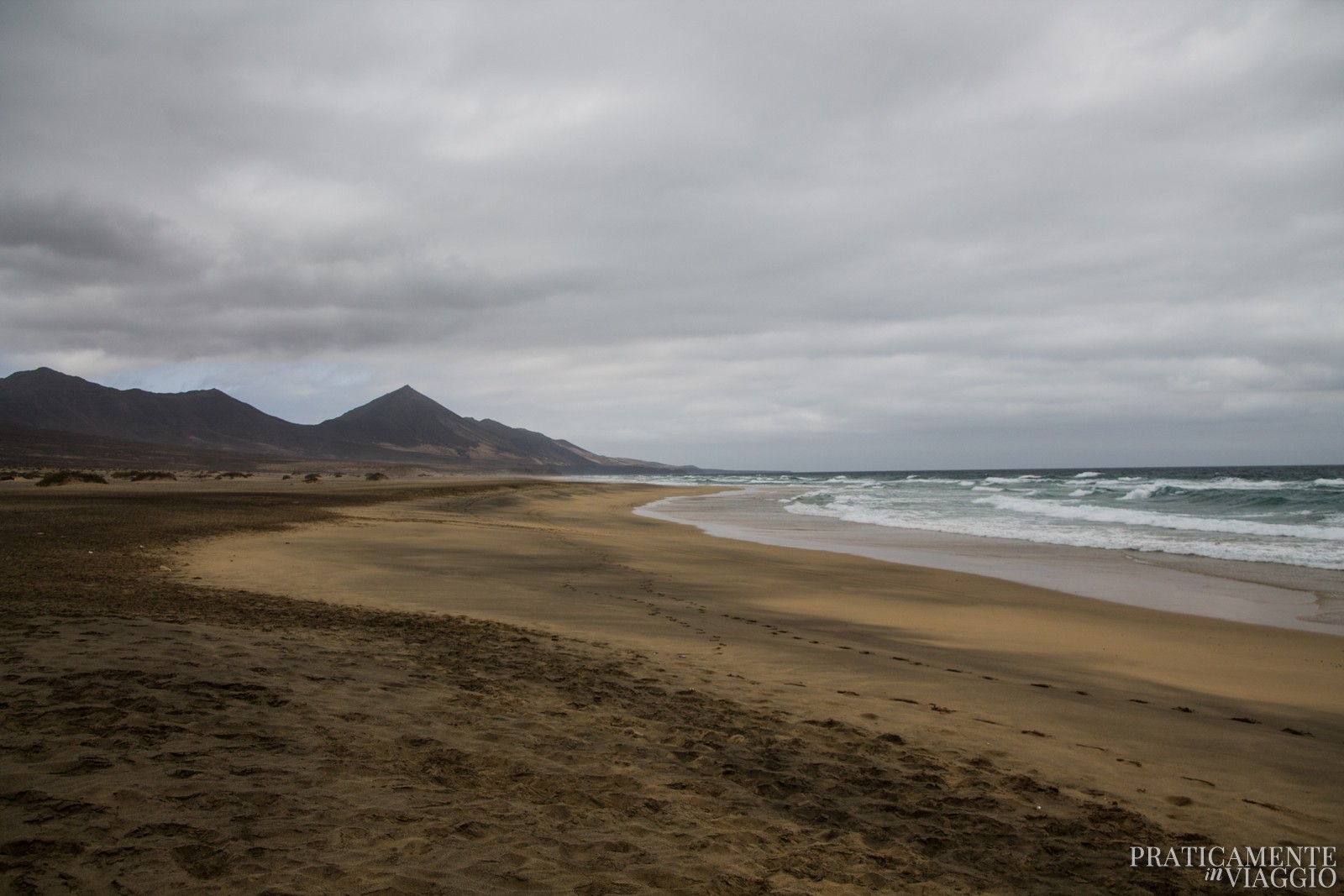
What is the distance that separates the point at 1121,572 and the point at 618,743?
16.0 meters

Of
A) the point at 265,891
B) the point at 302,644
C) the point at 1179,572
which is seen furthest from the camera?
the point at 1179,572

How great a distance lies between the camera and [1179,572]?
16.2 m

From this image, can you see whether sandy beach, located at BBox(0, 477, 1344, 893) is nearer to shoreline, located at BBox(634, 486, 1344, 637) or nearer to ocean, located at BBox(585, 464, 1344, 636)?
shoreline, located at BBox(634, 486, 1344, 637)

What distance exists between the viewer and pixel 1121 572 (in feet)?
53.9

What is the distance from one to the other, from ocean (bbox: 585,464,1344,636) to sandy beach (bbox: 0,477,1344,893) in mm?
3454

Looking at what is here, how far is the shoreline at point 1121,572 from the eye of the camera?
12.1m

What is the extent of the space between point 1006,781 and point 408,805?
387 centimetres

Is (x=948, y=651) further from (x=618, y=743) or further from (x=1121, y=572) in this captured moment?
(x=1121, y=572)

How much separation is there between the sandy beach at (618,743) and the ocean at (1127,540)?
136 inches

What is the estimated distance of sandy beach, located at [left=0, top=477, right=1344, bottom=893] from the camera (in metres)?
3.30

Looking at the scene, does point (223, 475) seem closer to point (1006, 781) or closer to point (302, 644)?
point (302, 644)

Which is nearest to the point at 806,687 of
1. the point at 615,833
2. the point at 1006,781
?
the point at 1006,781

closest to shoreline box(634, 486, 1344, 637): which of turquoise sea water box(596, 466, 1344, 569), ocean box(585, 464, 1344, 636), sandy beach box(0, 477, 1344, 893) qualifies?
ocean box(585, 464, 1344, 636)

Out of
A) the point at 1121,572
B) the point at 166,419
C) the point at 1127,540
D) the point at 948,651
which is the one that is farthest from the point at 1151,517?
the point at 166,419
